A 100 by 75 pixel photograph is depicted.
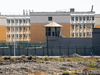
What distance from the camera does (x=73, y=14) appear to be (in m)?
77.7

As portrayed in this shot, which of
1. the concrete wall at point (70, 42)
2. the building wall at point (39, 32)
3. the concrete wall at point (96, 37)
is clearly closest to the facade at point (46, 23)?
the building wall at point (39, 32)

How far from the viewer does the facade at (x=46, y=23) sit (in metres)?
72.2

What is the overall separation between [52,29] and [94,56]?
11.8 meters

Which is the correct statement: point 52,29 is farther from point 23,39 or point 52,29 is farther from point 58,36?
point 23,39

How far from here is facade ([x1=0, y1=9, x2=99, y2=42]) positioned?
7225 cm

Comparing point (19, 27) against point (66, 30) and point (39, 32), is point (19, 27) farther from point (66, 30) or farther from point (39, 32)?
point (66, 30)

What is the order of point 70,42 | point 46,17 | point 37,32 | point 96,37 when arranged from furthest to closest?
point 37,32 < point 46,17 < point 70,42 < point 96,37

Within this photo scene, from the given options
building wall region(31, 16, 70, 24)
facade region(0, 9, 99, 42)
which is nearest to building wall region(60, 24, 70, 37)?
facade region(0, 9, 99, 42)

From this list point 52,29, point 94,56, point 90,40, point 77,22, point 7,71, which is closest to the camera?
point 7,71

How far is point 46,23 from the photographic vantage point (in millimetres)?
71625

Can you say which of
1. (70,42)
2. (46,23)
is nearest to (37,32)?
(46,23)

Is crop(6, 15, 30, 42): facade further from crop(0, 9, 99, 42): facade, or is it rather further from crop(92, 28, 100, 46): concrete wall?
crop(92, 28, 100, 46): concrete wall

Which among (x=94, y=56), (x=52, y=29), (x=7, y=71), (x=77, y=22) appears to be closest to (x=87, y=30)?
(x=77, y=22)

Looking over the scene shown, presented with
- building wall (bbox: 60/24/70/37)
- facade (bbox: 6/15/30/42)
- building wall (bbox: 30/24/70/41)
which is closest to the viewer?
building wall (bbox: 30/24/70/41)
